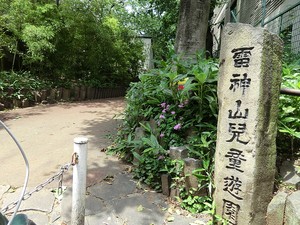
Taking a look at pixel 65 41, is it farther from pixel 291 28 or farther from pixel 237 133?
pixel 237 133

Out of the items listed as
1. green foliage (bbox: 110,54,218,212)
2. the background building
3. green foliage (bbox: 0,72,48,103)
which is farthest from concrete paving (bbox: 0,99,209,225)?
the background building

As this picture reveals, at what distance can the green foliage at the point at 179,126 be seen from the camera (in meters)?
2.60

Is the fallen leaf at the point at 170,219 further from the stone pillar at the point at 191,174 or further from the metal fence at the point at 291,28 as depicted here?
the metal fence at the point at 291,28

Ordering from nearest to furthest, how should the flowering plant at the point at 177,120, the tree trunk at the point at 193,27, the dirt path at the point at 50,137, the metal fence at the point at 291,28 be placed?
the flowering plant at the point at 177,120 < the dirt path at the point at 50,137 < the tree trunk at the point at 193,27 < the metal fence at the point at 291,28

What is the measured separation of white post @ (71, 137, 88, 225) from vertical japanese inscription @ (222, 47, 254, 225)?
117cm

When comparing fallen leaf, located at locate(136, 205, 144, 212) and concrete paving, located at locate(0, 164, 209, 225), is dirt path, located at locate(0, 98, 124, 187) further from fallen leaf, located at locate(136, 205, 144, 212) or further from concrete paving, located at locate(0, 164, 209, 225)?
fallen leaf, located at locate(136, 205, 144, 212)

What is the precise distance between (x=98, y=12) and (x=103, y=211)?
790 centimetres

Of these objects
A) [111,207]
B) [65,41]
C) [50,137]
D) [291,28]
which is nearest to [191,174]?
[111,207]

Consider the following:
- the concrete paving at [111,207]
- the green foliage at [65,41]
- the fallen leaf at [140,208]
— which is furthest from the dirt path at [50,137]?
the green foliage at [65,41]

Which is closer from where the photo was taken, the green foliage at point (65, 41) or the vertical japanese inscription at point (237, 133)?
the vertical japanese inscription at point (237, 133)

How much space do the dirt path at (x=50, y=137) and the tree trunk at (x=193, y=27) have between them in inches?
80.1

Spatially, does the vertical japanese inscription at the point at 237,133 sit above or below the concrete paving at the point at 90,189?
above

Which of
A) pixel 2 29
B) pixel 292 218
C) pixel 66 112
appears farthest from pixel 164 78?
pixel 2 29

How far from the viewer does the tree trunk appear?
4.35 metres
